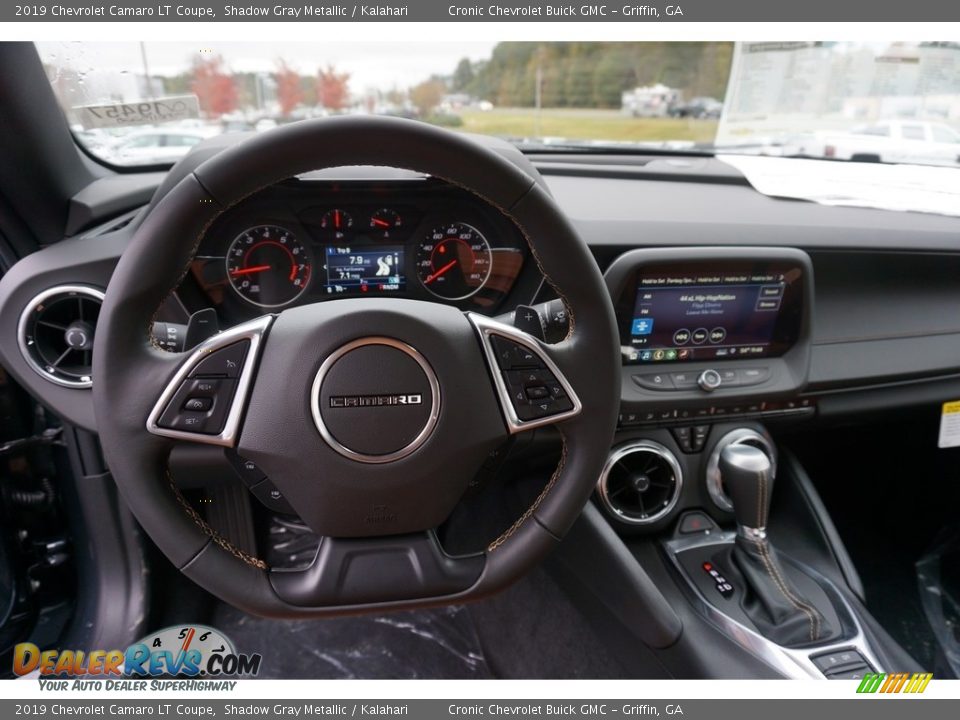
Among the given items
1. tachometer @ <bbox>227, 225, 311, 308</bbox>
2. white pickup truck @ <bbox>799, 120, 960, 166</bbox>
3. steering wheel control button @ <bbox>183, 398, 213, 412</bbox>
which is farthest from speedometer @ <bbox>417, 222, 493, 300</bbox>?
white pickup truck @ <bbox>799, 120, 960, 166</bbox>

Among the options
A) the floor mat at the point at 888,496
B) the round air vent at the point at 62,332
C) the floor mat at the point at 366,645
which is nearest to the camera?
the round air vent at the point at 62,332

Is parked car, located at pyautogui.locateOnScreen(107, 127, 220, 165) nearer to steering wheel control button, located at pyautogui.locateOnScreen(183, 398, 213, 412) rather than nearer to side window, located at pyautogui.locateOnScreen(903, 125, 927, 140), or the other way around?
steering wheel control button, located at pyautogui.locateOnScreen(183, 398, 213, 412)

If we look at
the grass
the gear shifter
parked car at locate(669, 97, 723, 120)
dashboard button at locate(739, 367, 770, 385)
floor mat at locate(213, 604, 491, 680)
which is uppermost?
parked car at locate(669, 97, 723, 120)

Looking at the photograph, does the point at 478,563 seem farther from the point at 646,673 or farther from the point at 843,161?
the point at 843,161

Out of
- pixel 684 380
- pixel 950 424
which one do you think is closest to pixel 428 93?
pixel 684 380

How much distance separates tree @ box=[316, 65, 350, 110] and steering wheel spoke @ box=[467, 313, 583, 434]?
960 millimetres

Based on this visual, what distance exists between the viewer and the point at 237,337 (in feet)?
3.34

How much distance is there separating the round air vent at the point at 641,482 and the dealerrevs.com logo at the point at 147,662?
1.05m

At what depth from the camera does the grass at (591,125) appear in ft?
6.49

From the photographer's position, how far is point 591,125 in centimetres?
208

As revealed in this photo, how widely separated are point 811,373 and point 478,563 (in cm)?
110

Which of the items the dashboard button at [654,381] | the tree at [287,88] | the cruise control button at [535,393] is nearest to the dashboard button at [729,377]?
the dashboard button at [654,381]

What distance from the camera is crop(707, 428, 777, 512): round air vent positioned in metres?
1.74

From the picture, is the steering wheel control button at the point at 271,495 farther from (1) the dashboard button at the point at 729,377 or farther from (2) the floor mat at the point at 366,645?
(1) the dashboard button at the point at 729,377
